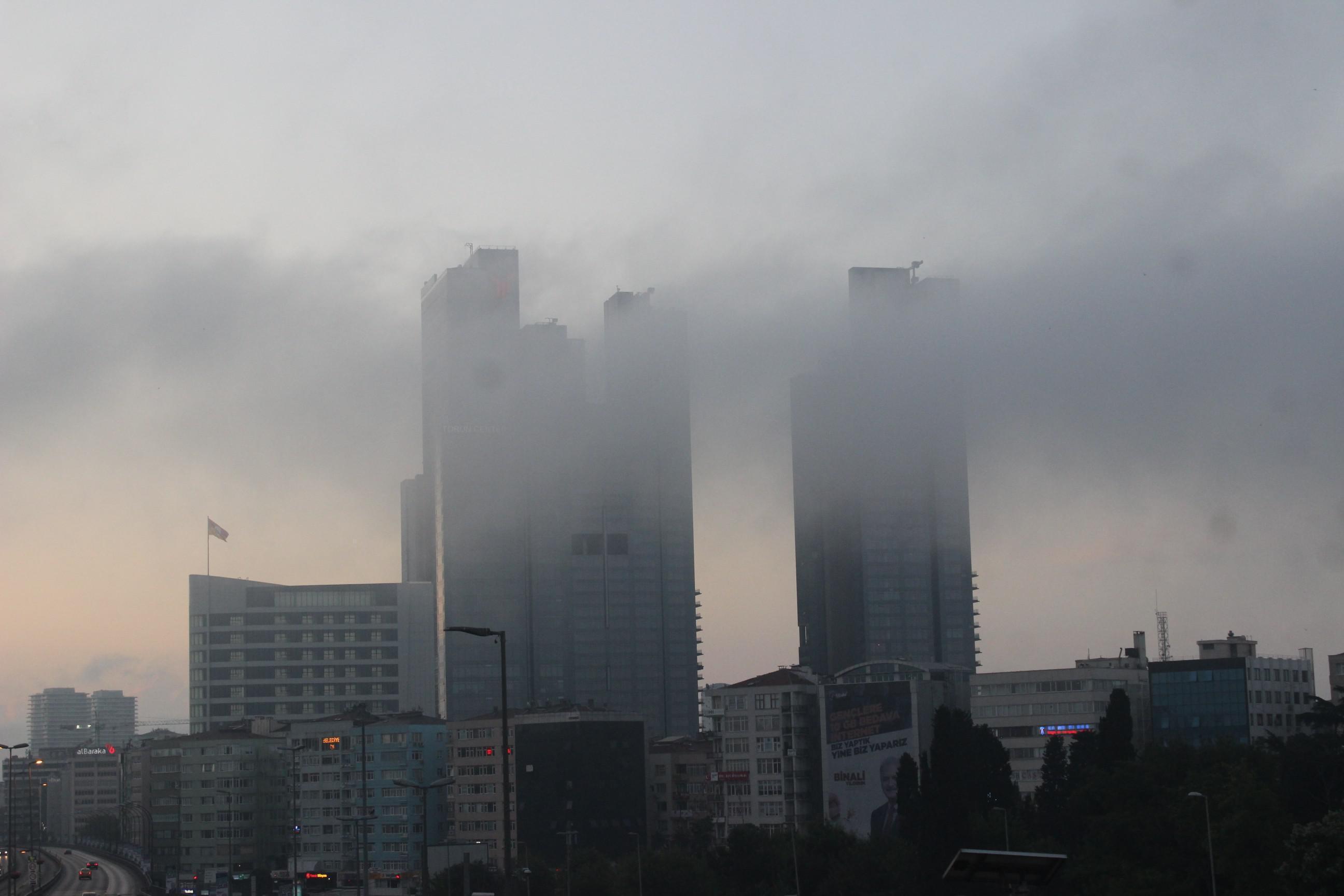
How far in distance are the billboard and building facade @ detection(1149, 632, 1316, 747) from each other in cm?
2511

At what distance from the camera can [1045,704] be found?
17888cm

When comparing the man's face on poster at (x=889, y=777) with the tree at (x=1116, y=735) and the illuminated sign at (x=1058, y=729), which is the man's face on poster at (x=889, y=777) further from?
the tree at (x=1116, y=735)

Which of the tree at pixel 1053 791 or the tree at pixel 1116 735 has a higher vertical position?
the tree at pixel 1116 735

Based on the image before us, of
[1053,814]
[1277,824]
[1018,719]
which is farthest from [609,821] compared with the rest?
[1277,824]

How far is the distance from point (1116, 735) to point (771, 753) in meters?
69.4

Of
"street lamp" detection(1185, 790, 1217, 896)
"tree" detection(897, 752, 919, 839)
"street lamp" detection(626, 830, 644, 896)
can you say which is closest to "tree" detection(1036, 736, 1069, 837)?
"tree" detection(897, 752, 919, 839)

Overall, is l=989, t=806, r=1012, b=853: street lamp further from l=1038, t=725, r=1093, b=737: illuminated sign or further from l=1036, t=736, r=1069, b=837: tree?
l=1038, t=725, r=1093, b=737: illuminated sign

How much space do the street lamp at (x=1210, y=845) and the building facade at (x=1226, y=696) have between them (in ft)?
256

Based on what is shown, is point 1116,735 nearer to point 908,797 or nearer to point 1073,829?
point 1073,829

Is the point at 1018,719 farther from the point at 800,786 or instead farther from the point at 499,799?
the point at 499,799

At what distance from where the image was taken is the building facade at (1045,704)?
176m

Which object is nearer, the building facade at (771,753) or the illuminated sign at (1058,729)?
the illuminated sign at (1058,729)

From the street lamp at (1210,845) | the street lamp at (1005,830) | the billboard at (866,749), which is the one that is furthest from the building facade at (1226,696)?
the street lamp at (1210,845)

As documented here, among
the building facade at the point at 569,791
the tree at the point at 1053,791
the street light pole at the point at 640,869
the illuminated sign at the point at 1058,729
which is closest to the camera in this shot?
the tree at the point at 1053,791
